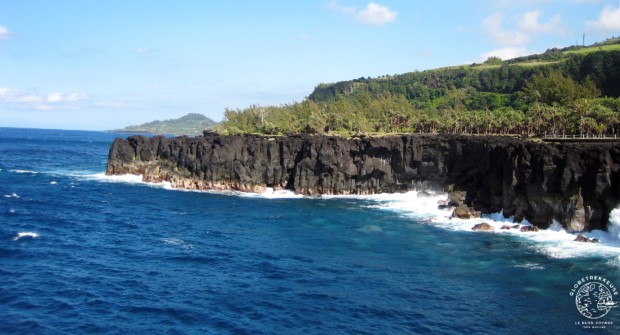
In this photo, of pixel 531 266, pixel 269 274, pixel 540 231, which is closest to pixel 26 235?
pixel 269 274

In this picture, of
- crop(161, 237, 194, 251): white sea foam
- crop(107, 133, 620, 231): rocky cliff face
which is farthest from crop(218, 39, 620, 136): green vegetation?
crop(161, 237, 194, 251): white sea foam

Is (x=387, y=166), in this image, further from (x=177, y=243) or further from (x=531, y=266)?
(x=177, y=243)

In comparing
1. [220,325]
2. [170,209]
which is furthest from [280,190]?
[220,325]

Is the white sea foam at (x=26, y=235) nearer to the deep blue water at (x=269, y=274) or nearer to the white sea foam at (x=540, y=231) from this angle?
the deep blue water at (x=269, y=274)

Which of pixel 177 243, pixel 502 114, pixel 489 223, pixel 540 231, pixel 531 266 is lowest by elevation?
pixel 177 243

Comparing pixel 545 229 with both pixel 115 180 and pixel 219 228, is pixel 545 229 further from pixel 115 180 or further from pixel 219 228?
→ pixel 115 180

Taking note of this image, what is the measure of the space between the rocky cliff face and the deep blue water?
11017mm

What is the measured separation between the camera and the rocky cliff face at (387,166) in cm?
7100

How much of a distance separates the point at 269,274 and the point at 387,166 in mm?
58363

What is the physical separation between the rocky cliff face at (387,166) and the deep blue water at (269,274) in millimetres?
11017

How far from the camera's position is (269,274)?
51.9m

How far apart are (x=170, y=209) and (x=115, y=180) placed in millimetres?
39861

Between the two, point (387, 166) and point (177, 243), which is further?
point (387, 166)

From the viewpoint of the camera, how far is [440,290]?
47.5 metres
